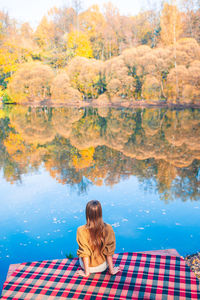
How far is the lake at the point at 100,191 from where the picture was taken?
4656mm

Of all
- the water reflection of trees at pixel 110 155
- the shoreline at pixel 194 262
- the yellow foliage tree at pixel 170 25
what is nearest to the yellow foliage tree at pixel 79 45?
the yellow foliage tree at pixel 170 25

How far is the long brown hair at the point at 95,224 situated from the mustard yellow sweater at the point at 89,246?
0.04 metres

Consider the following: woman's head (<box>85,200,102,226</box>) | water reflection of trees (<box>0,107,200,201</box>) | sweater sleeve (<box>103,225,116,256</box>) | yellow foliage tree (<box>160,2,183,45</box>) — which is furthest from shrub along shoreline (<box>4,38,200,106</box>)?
woman's head (<box>85,200,102,226</box>)

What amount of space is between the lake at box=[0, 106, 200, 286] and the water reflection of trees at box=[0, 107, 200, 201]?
32 millimetres

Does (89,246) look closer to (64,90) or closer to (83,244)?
(83,244)

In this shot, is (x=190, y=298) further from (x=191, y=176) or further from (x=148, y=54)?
(x=148, y=54)

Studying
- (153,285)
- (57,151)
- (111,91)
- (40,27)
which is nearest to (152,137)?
(57,151)

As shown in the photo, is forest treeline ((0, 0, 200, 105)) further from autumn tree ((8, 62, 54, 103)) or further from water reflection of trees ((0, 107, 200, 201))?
water reflection of trees ((0, 107, 200, 201))

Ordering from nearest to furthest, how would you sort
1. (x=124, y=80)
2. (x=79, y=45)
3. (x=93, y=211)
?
(x=93, y=211)
(x=124, y=80)
(x=79, y=45)

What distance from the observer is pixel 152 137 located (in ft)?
44.3

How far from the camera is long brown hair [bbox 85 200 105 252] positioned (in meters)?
2.87

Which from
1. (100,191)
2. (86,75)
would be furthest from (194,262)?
(86,75)

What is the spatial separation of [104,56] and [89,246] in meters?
48.7

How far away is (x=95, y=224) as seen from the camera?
9.64ft
